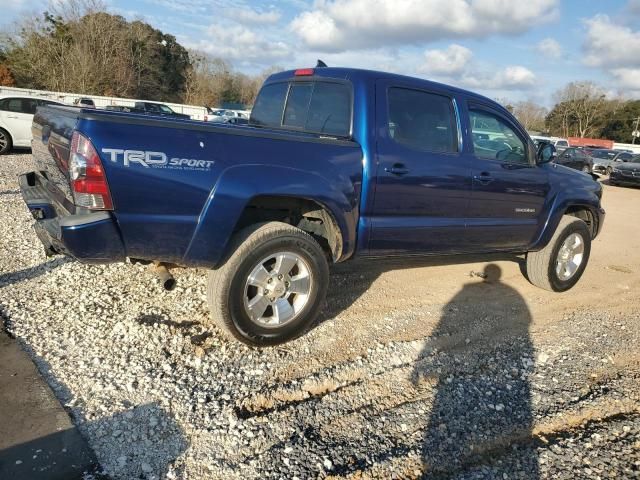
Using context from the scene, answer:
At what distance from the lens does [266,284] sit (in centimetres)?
341

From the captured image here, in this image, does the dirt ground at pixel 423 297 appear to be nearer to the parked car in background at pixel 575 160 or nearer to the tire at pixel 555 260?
the tire at pixel 555 260

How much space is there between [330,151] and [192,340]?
66.2 inches

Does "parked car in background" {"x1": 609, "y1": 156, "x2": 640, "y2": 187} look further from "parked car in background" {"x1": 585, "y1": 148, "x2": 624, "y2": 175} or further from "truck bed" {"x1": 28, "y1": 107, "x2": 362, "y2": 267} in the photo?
"truck bed" {"x1": 28, "y1": 107, "x2": 362, "y2": 267}

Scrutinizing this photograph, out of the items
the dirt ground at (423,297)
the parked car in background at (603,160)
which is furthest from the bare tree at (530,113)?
the dirt ground at (423,297)

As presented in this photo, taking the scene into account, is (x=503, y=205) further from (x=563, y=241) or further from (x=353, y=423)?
(x=353, y=423)

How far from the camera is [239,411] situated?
110 inches

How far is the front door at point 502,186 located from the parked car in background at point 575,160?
65.3 feet

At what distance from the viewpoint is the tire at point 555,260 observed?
531cm

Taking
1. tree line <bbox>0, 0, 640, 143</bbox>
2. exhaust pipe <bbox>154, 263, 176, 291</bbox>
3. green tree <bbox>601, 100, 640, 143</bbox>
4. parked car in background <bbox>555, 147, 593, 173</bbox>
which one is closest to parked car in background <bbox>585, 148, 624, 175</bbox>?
parked car in background <bbox>555, 147, 593, 173</bbox>

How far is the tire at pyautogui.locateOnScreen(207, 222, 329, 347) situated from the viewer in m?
3.23

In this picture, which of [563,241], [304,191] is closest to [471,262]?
[563,241]

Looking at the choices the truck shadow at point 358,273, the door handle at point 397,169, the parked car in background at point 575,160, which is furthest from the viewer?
the parked car in background at point 575,160

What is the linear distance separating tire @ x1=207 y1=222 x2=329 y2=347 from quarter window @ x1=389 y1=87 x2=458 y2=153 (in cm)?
119

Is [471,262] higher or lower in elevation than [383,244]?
lower
